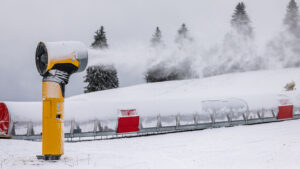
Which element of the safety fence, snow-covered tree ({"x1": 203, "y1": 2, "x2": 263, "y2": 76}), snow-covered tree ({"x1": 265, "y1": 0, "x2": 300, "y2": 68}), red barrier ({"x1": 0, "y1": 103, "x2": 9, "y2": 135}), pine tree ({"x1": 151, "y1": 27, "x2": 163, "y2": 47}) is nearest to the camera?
red barrier ({"x1": 0, "y1": 103, "x2": 9, "y2": 135})

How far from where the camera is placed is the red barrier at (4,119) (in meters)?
15.0

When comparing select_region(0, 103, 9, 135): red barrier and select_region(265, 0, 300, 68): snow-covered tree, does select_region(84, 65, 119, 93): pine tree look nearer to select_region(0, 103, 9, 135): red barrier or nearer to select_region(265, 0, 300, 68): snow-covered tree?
select_region(265, 0, 300, 68): snow-covered tree

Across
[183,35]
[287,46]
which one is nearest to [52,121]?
[287,46]

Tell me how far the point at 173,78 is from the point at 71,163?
1963 inches

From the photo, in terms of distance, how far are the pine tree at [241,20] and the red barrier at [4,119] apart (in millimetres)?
44065

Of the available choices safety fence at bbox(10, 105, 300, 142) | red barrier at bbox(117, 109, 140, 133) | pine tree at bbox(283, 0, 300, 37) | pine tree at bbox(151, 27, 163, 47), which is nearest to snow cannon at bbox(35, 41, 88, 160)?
safety fence at bbox(10, 105, 300, 142)

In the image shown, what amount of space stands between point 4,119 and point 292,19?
4856 centimetres

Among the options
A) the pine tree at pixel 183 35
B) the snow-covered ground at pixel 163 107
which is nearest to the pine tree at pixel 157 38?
the pine tree at pixel 183 35

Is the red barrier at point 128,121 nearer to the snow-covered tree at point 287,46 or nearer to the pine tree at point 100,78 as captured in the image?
the pine tree at point 100,78

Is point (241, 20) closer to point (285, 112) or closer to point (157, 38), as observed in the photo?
point (157, 38)

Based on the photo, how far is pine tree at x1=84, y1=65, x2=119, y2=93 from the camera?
5169 centimetres

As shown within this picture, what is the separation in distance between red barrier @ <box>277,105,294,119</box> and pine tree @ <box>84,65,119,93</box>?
112ft

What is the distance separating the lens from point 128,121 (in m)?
16.7


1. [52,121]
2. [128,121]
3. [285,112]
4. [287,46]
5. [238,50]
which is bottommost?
[128,121]
